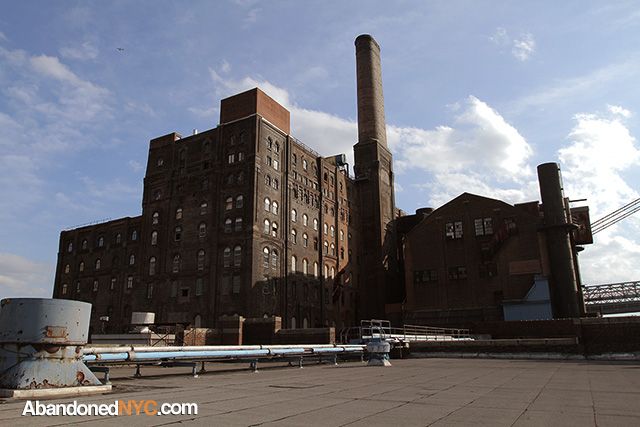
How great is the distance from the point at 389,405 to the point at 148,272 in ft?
161

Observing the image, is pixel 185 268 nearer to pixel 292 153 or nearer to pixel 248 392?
pixel 292 153

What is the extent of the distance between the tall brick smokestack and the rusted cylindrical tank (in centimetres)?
5934

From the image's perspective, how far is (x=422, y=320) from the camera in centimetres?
5294

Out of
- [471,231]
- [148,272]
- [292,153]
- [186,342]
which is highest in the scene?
[292,153]

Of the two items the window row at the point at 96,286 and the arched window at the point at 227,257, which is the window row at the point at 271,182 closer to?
the arched window at the point at 227,257

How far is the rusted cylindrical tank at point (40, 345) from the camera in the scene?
25.1 feet

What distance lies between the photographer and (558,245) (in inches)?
1708

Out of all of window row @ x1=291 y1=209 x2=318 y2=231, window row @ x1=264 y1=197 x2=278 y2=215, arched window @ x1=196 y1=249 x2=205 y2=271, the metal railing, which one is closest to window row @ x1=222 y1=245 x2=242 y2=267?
arched window @ x1=196 y1=249 x2=205 y2=271

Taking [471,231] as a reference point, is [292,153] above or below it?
above

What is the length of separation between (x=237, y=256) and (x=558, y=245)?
2997 centimetres

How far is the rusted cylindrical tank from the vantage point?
7.65 metres

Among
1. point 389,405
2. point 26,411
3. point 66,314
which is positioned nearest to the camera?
point 26,411

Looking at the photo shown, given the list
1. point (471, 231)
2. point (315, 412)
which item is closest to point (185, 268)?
point (471, 231)

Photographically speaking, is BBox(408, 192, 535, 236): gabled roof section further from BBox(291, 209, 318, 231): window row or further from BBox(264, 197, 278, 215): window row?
BBox(264, 197, 278, 215): window row
